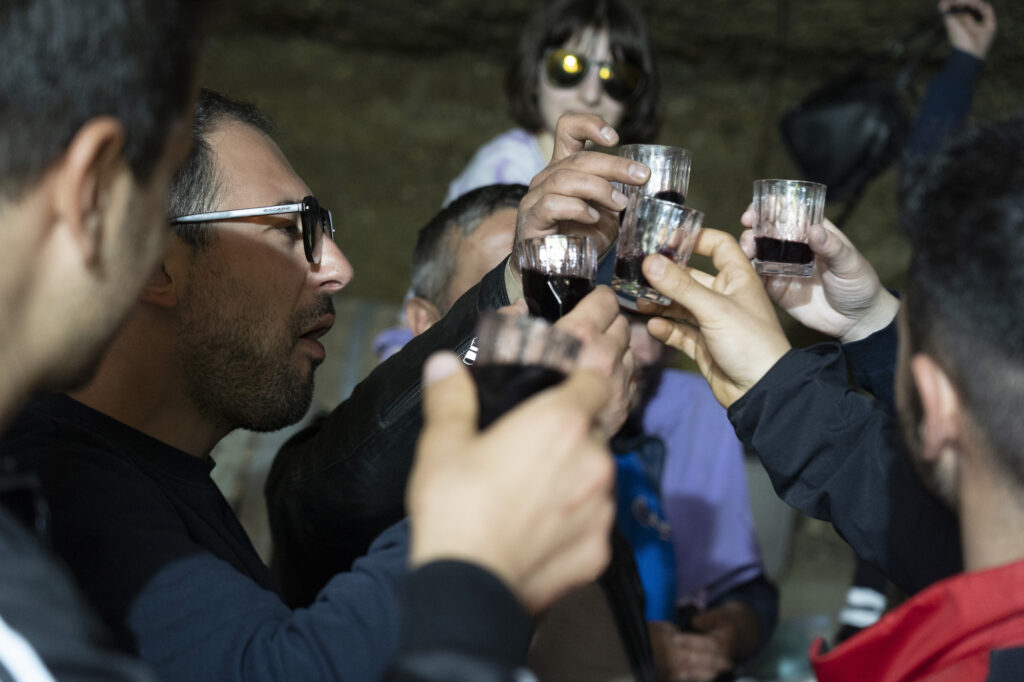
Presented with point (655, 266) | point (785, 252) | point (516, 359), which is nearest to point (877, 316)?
point (785, 252)

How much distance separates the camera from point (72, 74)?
0.94m

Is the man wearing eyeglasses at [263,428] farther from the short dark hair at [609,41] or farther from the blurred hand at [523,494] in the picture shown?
the short dark hair at [609,41]

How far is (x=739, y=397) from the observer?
159 centimetres

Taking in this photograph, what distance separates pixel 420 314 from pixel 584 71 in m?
1.12

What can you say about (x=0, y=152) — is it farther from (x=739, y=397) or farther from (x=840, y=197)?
(x=840, y=197)

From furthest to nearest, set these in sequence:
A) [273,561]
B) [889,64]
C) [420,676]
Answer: [889,64] < [273,561] < [420,676]

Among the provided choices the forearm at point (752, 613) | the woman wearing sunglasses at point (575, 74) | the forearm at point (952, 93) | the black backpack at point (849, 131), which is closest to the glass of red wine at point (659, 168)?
the woman wearing sunglasses at point (575, 74)

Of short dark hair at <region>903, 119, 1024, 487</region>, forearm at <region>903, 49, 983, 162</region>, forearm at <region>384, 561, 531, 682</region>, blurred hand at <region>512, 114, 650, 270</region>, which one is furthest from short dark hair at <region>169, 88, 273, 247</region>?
forearm at <region>903, 49, 983, 162</region>

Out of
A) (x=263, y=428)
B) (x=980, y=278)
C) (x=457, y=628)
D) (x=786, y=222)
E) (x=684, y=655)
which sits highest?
(x=980, y=278)

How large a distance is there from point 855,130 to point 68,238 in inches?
130

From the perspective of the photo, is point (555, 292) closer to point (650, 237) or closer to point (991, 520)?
point (650, 237)

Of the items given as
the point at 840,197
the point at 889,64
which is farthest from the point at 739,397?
the point at 889,64

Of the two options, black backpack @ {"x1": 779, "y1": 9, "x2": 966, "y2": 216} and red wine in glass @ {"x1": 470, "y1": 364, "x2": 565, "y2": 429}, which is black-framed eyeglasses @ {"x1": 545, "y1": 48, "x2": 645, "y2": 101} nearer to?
black backpack @ {"x1": 779, "y1": 9, "x2": 966, "y2": 216}

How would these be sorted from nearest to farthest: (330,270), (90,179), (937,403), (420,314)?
1. (90,179)
2. (937,403)
3. (330,270)
4. (420,314)
